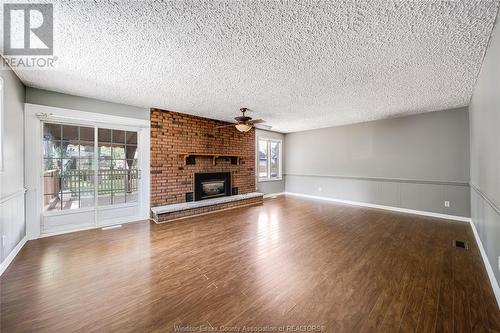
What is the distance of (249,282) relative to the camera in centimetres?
204

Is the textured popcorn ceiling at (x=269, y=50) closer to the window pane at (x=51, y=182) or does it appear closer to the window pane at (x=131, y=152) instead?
the window pane at (x=131, y=152)

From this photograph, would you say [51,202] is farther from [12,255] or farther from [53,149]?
[12,255]

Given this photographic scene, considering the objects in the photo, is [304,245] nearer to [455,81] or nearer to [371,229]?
[371,229]

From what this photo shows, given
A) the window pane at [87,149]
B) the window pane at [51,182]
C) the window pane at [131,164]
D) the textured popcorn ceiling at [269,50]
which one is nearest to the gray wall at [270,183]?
the textured popcorn ceiling at [269,50]

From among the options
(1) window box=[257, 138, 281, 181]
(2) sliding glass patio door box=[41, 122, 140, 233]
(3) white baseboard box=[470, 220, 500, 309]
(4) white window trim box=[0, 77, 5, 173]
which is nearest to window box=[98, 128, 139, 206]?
(2) sliding glass patio door box=[41, 122, 140, 233]

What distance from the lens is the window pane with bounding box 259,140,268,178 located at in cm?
Answer: 710

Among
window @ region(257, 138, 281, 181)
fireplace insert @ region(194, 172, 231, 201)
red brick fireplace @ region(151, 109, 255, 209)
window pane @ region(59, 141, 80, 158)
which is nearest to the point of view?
window pane @ region(59, 141, 80, 158)

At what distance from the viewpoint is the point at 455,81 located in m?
2.85

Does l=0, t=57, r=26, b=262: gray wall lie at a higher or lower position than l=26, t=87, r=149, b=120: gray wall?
lower

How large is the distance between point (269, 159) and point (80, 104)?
5.48 m

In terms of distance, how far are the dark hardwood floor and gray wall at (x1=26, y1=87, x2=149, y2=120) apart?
2270mm

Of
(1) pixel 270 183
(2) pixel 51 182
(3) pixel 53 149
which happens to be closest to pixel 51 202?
(2) pixel 51 182

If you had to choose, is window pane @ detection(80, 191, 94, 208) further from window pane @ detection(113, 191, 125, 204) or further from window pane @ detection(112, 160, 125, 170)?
window pane @ detection(112, 160, 125, 170)

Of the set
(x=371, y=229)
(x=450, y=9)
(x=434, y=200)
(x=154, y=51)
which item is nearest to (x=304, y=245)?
(x=371, y=229)
